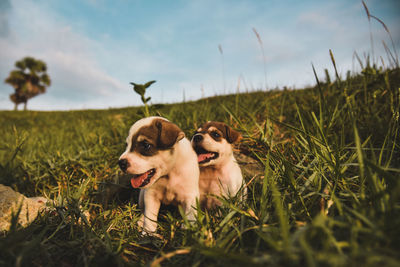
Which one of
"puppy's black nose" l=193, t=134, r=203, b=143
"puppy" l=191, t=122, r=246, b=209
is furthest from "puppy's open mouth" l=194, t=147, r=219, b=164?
"puppy's black nose" l=193, t=134, r=203, b=143

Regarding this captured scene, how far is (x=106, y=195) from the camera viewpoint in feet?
9.21

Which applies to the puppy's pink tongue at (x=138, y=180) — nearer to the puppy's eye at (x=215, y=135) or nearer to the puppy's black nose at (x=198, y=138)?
the puppy's black nose at (x=198, y=138)

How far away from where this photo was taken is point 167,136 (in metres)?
2.03

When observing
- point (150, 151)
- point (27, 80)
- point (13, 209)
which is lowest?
point (13, 209)

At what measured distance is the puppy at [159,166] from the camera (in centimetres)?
201

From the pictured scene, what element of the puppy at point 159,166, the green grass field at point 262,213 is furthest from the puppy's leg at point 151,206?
the green grass field at point 262,213

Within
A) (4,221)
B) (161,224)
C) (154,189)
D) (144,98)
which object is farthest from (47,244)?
(144,98)

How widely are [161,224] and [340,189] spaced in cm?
157

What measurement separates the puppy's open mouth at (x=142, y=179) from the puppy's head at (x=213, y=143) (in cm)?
70

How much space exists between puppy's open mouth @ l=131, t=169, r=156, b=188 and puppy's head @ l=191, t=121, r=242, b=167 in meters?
0.70

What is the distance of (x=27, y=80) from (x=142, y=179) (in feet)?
162

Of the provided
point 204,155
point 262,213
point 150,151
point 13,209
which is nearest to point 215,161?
point 204,155

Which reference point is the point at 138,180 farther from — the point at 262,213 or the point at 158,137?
the point at 262,213

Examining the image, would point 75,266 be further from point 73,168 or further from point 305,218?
point 73,168
